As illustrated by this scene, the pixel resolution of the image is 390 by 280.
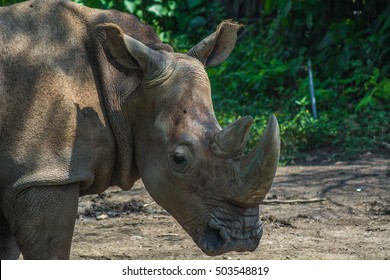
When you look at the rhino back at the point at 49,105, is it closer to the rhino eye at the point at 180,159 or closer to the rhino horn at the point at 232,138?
the rhino eye at the point at 180,159

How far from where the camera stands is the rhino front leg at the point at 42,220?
17.3 ft

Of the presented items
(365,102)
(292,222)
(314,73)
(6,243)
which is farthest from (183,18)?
(6,243)

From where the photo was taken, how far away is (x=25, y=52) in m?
5.41

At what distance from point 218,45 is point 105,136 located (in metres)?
1.03

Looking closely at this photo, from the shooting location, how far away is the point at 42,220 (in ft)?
17.4

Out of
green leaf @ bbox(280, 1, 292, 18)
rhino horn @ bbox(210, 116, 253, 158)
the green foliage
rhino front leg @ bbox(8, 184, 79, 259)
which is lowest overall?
the green foliage

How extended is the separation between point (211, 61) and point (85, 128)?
1030 millimetres

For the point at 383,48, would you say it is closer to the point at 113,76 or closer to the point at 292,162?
the point at 292,162

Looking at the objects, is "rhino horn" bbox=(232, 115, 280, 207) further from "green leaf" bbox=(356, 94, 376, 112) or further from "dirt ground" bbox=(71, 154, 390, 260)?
"green leaf" bbox=(356, 94, 376, 112)

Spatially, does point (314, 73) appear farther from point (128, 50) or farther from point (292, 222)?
point (128, 50)

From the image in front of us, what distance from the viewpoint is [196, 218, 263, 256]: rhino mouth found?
5.16 metres

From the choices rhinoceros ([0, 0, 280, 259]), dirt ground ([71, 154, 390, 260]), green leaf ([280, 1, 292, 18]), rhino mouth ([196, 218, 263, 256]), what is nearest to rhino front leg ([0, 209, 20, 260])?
rhinoceros ([0, 0, 280, 259])

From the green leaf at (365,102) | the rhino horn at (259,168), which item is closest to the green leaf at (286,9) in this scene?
the green leaf at (365,102)

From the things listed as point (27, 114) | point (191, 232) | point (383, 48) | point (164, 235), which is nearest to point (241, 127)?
point (191, 232)
